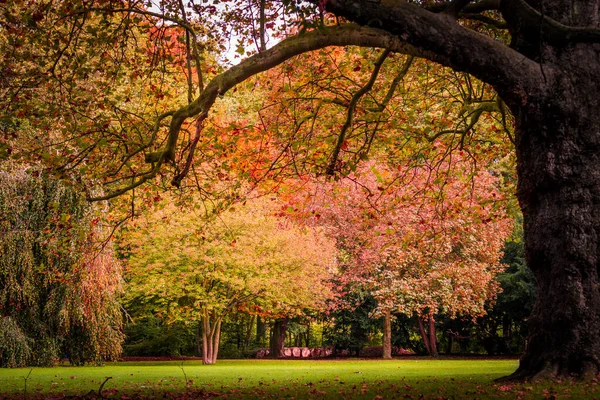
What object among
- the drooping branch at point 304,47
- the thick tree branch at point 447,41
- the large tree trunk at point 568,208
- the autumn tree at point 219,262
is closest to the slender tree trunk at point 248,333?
the autumn tree at point 219,262

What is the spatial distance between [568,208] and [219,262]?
15.5 m

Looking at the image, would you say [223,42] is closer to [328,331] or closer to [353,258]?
[353,258]

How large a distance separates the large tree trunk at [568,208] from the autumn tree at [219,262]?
13487mm

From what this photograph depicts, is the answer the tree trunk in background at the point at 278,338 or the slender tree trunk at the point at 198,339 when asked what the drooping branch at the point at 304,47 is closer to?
the tree trunk in background at the point at 278,338

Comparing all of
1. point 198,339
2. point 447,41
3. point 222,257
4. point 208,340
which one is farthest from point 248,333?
point 447,41

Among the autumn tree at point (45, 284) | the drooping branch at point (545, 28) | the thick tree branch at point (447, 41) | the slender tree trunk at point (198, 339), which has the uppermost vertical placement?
the drooping branch at point (545, 28)

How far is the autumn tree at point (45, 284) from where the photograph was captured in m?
17.1

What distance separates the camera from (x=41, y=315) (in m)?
18.2

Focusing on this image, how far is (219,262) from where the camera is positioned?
70.7 feet

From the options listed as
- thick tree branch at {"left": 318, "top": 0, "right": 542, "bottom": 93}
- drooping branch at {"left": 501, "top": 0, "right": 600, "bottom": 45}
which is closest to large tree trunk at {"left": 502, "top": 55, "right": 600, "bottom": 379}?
drooping branch at {"left": 501, "top": 0, "right": 600, "bottom": 45}

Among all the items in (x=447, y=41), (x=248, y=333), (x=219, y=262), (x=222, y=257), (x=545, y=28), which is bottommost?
(x=248, y=333)

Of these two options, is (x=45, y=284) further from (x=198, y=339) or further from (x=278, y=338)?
(x=278, y=338)

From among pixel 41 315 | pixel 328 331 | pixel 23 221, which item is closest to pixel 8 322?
pixel 41 315

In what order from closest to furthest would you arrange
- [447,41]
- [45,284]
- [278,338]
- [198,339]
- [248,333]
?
[447,41]
[45,284]
[278,338]
[198,339]
[248,333]
